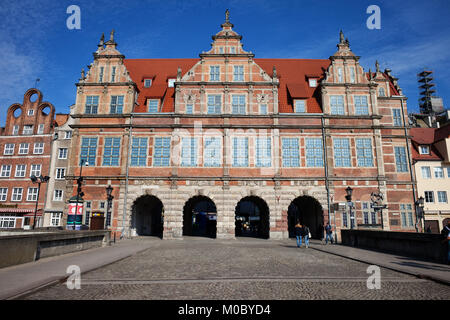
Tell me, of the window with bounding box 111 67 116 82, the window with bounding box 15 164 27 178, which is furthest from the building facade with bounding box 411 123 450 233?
the window with bounding box 15 164 27 178

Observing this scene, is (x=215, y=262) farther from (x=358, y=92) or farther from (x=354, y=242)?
(x=358, y=92)

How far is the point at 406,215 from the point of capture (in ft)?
92.2

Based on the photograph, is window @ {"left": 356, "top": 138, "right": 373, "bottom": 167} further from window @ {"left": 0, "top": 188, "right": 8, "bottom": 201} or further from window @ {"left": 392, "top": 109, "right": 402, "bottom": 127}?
window @ {"left": 0, "top": 188, "right": 8, "bottom": 201}

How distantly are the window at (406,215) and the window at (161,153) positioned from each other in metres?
22.7

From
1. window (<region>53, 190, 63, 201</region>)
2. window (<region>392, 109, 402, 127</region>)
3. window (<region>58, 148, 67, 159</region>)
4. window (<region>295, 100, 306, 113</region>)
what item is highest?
window (<region>295, 100, 306, 113</region>)

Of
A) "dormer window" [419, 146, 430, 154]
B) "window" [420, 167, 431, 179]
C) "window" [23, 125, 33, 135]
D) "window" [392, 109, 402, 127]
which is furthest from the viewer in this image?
"window" [23, 125, 33, 135]

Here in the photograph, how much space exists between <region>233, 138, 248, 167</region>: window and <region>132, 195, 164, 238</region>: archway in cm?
969

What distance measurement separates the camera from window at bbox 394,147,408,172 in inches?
1145

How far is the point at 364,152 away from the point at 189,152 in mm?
16702

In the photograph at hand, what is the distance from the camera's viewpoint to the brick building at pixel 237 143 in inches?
1073

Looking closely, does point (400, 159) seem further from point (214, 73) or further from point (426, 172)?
point (214, 73)

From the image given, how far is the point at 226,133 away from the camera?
91.9 ft

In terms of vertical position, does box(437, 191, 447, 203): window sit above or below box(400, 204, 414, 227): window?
above

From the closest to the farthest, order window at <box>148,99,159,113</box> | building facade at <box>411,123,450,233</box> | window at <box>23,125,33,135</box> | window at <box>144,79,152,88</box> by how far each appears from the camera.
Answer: window at <box>148,99,159,113</box>
window at <box>144,79,152,88</box>
building facade at <box>411,123,450,233</box>
window at <box>23,125,33,135</box>
